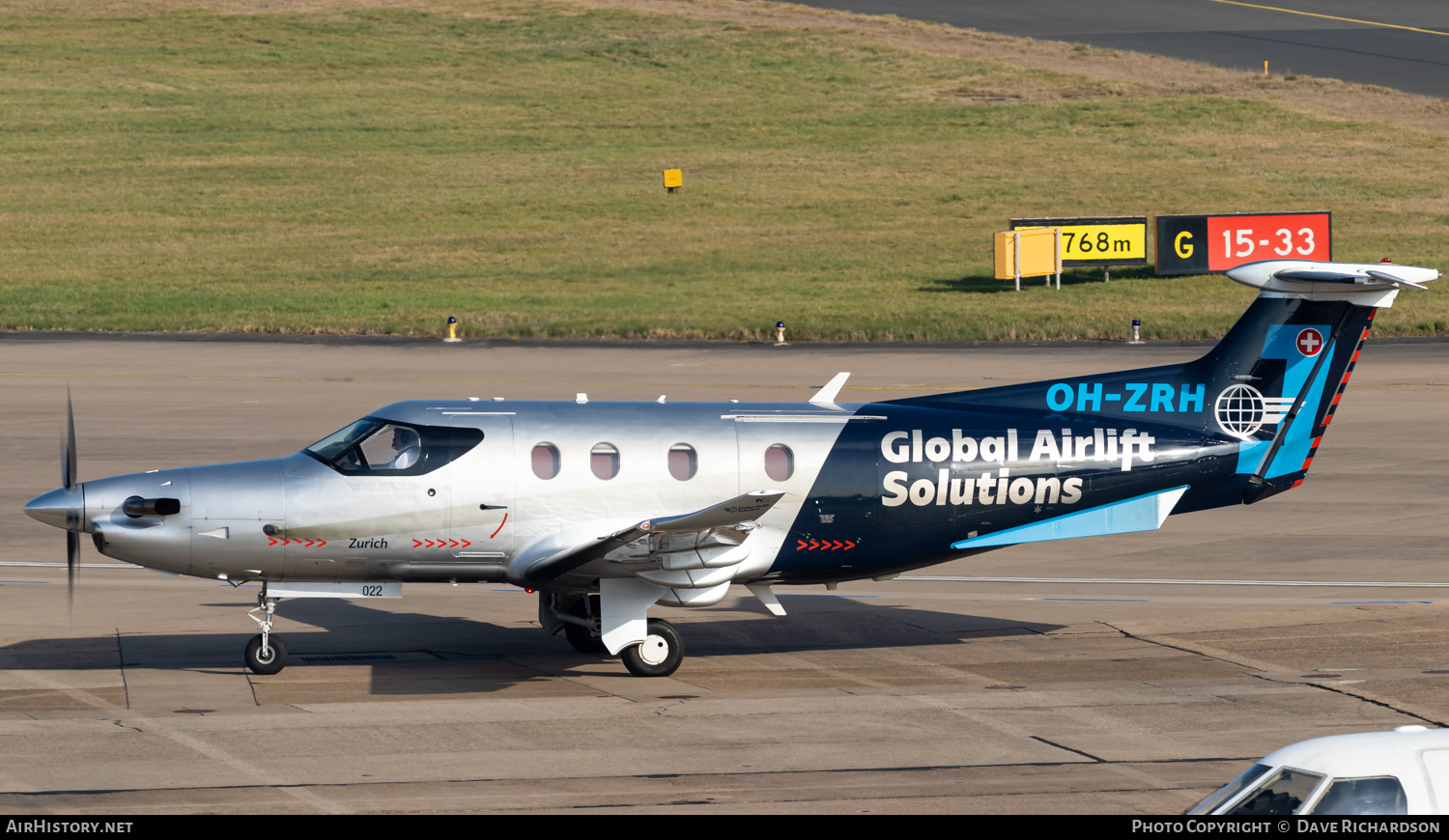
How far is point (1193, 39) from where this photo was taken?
89.9 meters

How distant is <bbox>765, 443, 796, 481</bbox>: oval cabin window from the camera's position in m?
17.7

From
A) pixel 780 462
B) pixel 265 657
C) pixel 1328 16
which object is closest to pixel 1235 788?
pixel 780 462

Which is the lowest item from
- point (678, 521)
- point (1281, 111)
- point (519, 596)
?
point (519, 596)

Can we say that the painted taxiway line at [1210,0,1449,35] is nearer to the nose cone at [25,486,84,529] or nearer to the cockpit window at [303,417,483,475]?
the cockpit window at [303,417,483,475]

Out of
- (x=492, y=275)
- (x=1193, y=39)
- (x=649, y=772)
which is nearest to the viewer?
(x=649, y=772)

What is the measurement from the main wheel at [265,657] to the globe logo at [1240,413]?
35.7 ft

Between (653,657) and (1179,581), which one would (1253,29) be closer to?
(1179,581)

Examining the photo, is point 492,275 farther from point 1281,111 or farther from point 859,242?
point 1281,111

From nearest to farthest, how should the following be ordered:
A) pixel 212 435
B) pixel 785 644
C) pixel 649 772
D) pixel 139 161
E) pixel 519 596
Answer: pixel 649 772 → pixel 785 644 → pixel 519 596 → pixel 212 435 → pixel 139 161

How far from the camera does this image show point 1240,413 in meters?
18.7

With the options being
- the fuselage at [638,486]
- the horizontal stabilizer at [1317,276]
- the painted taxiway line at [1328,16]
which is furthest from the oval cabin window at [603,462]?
the painted taxiway line at [1328,16]

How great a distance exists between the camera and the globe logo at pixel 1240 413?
18.7m
